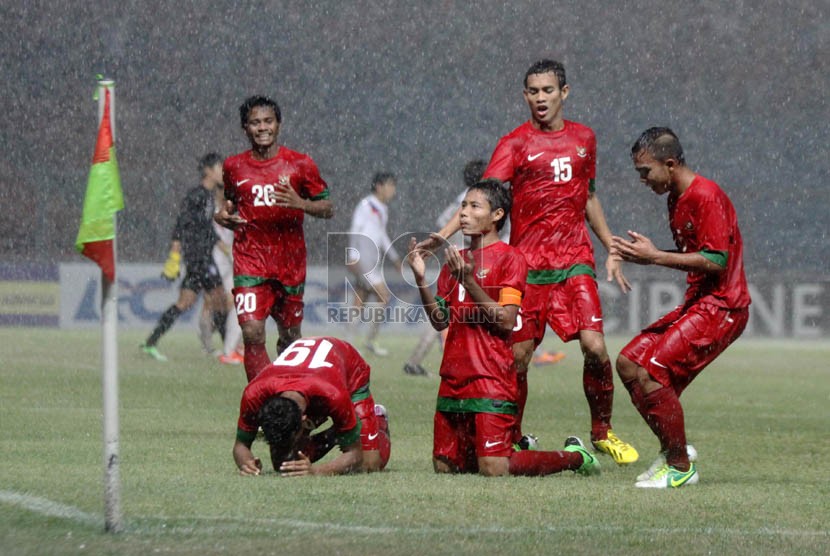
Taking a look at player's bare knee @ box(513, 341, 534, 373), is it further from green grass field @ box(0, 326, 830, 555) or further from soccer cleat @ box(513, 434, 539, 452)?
green grass field @ box(0, 326, 830, 555)

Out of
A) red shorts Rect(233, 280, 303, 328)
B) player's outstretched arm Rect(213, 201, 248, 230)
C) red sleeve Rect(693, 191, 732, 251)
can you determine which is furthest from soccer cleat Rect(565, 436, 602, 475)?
player's outstretched arm Rect(213, 201, 248, 230)

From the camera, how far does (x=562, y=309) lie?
27.5 feet

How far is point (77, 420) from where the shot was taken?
386 inches

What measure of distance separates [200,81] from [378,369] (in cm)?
1668

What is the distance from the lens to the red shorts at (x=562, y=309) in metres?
8.32

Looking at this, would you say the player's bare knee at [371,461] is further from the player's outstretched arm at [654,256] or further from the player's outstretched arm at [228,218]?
the player's outstretched arm at [228,218]

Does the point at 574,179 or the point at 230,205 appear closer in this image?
the point at 574,179

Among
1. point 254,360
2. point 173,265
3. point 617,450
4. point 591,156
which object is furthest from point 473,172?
point 617,450

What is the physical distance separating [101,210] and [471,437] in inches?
113

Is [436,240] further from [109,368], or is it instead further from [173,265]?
[173,265]

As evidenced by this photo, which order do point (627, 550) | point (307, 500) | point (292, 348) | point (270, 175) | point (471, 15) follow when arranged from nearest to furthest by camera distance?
1. point (627, 550)
2. point (307, 500)
3. point (292, 348)
4. point (270, 175)
5. point (471, 15)

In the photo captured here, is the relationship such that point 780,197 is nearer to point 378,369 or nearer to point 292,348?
point 378,369

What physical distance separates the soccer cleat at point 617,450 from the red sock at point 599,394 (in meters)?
0.12

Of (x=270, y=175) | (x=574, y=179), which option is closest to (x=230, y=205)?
(x=270, y=175)
